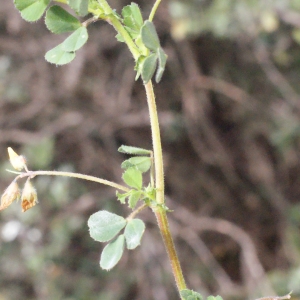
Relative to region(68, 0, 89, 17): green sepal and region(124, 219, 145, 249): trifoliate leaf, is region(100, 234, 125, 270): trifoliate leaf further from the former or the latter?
region(68, 0, 89, 17): green sepal

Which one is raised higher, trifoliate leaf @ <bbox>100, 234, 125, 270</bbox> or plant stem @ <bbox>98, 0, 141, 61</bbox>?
plant stem @ <bbox>98, 0, 141, 61</bbox>

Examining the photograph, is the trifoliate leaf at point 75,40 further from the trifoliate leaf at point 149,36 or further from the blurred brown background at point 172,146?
the blurred brown background at point 172,146

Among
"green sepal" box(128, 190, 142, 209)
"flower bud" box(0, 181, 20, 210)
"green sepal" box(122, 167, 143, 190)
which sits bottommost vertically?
"green sepal" box(128, 190, 142, 209)

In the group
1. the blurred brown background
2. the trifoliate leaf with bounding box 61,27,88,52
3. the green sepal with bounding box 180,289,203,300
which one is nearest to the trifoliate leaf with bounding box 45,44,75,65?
the trifoliate leaf with bounding box 61,27,88,52

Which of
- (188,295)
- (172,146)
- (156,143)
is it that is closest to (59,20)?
(156,143)

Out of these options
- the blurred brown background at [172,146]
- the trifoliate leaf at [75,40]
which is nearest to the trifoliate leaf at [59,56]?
the trifoliate leaf at [75,40]

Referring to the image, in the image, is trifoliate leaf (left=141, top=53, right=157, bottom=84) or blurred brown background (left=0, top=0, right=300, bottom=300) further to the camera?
blurred brown background (left=0, top=0, right=300, bottom=300)

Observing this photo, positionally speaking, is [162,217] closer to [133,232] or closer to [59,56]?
[133,232]

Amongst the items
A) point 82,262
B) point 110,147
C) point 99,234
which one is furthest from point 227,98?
point 99,234
